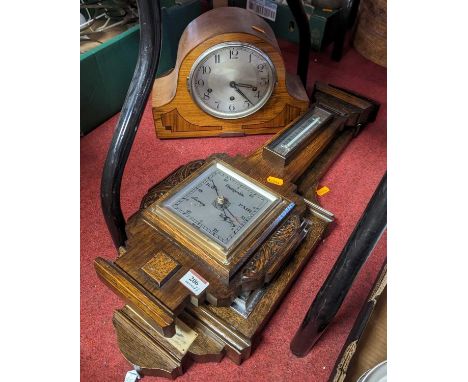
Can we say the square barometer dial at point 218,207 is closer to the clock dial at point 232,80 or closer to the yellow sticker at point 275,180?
the yellow sticker at point 275,180

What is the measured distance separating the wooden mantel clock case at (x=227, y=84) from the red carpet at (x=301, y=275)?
8cm

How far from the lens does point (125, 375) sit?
915 mm

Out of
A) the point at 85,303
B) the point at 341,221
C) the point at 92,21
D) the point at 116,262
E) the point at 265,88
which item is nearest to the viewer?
the point at 116,262

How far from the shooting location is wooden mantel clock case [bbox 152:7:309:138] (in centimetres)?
127

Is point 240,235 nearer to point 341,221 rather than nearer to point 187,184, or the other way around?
point 187,184

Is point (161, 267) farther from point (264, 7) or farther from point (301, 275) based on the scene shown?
point (264, 7)

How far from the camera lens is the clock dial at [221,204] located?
95 cm

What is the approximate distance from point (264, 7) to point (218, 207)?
4.14 feet

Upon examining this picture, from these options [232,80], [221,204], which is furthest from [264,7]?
[221,204]

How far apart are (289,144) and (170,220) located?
52 cm

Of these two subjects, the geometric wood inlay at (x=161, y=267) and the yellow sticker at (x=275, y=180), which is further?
the yellow sticker at (x=275, y=180)

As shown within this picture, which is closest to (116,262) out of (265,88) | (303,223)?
(303,223)

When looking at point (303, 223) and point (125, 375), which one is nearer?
point (125, 375)

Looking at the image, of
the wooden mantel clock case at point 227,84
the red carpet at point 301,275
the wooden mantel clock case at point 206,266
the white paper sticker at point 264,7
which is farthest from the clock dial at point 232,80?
the white paper sticker at point 264,7
